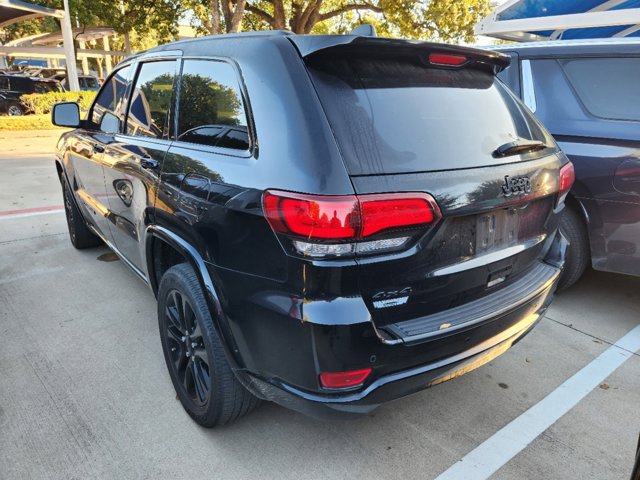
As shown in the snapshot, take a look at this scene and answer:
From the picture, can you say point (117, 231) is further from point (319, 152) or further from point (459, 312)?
point (459, 312)

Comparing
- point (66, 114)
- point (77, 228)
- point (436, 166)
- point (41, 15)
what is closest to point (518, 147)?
point (436, 166)

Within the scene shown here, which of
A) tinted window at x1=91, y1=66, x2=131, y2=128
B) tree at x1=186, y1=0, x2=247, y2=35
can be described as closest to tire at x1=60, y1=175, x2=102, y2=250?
tinted window at x1=91, y1=66, x2=131, y2=128

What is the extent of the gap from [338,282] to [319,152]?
0.45 m

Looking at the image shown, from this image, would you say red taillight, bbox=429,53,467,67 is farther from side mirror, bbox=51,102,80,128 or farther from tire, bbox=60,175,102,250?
tire, bbox=60,175,102,250

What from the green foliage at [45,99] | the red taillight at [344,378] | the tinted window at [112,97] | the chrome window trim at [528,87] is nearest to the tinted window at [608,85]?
the chrome window trim at [528,87]

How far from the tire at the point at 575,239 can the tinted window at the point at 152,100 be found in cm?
289

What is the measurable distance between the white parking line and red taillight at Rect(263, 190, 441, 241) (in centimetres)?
123

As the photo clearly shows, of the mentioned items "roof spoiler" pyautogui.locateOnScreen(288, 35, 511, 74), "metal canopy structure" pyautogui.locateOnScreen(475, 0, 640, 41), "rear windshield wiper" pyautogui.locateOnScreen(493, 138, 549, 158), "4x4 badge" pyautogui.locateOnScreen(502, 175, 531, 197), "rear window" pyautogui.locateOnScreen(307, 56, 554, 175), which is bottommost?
"4x4 badge" pyautogui.locateOnScreen(502, 175, 531, 197)

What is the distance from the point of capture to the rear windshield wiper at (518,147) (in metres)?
2.01

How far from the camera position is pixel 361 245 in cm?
159

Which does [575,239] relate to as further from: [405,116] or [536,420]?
[405,116]

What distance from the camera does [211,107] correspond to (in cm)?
218

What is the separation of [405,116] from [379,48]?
280 mm

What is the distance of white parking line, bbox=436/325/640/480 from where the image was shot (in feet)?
6.91
